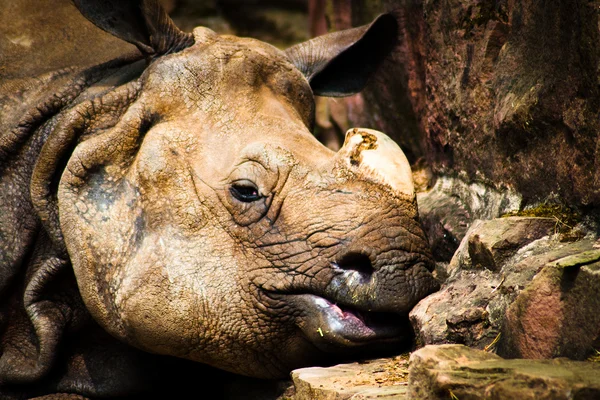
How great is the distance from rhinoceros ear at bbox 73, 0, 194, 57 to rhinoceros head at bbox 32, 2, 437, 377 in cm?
1

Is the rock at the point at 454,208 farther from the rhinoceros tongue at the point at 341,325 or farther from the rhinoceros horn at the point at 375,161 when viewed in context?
the rhinoceros tongue at the point at 341,325

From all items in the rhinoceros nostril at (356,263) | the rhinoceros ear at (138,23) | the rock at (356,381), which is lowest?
the rock at (356,381)

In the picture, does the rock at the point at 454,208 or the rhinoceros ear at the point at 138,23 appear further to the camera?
the rhinoceros ear at the point at 138,23

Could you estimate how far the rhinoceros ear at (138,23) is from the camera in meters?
5.40

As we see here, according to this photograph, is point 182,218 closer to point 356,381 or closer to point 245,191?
point 245,191

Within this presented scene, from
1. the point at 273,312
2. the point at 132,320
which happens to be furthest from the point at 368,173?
the point at 132,320

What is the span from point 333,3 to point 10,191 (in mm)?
4574

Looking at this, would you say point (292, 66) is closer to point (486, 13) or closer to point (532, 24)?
point (486, 13)

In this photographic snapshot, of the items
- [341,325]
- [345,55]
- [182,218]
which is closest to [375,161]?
[341,325]

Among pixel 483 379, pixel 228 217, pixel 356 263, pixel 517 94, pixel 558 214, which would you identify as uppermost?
pixel 517 94

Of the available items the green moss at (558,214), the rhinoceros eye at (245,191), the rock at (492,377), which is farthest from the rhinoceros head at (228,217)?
the rock at (492,377)

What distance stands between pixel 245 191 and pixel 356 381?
1347mm

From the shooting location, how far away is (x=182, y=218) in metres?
4.88

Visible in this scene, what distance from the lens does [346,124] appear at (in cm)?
938
